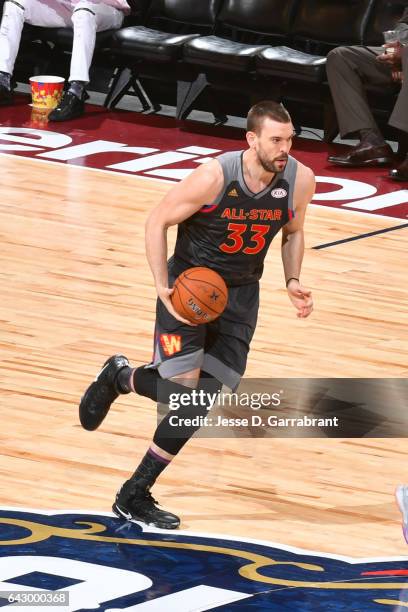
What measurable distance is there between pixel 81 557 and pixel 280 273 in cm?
376

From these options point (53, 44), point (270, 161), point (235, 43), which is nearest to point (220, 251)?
point (270, 161)

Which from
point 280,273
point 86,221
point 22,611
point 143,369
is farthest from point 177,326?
point 86,221

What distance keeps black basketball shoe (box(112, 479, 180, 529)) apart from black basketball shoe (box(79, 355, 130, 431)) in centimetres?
46

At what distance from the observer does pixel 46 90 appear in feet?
37.6

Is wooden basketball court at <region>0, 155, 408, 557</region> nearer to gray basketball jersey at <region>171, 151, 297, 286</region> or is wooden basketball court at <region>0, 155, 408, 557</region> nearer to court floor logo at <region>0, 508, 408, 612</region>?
court floor logo at <region>0, 508, 408, 612</region>

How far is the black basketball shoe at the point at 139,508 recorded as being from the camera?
4.65 meters

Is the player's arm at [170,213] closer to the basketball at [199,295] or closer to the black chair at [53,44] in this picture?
the basketball at [199,295]

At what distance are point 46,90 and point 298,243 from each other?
22.2 ft

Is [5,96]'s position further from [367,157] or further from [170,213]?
[170,213]

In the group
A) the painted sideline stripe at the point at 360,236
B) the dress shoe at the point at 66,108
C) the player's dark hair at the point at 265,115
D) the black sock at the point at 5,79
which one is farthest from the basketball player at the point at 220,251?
the black sock at the point at 5,79

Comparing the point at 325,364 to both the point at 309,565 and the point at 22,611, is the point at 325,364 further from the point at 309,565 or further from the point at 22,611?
the point at 22,611

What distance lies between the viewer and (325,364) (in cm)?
640

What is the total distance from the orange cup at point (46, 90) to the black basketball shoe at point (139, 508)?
7.16m

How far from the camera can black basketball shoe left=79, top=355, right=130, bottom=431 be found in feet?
16.7
